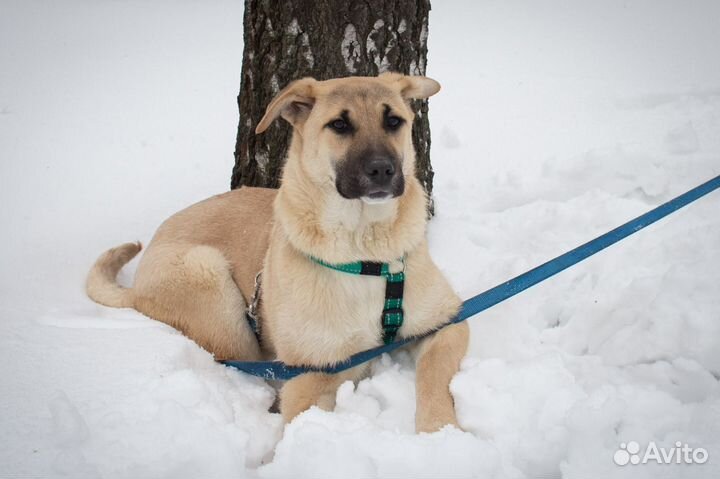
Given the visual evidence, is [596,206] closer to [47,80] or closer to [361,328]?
[361,328]

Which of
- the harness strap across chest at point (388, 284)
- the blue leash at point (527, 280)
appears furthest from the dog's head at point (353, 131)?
the blue leash at point (527, 280)

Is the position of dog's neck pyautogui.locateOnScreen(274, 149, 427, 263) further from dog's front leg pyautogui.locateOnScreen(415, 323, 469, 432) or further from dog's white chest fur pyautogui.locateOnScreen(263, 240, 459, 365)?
dog's front leg pyautogui.locateOnScreen(415, 323, 469, 432)

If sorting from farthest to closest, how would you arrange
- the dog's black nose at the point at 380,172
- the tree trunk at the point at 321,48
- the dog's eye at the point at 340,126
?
the tree trunk at the point at 321,48
the dog's eye at the point at 340,126
the dog's black nose at the point at 380,172

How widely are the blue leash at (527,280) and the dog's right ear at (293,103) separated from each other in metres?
1.20

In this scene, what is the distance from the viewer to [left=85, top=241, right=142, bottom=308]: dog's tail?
3336 mm

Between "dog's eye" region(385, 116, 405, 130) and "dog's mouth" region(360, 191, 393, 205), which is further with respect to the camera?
"dog's eye" region(385, 116, 405, 130)

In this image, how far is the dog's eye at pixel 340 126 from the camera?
9.12 feet

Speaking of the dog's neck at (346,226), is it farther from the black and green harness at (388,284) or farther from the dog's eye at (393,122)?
the dog's eye at (393,122)

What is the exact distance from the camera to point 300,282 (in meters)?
2.75

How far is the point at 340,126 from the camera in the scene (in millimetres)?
2785

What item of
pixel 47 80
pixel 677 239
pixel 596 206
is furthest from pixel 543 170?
pixel 47 80

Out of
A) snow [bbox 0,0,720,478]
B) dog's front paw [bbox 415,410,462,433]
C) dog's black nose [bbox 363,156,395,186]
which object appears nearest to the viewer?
snow [bbox 0,0,720,478]

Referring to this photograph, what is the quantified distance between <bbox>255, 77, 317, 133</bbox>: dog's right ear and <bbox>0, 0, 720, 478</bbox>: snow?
4.08 ft

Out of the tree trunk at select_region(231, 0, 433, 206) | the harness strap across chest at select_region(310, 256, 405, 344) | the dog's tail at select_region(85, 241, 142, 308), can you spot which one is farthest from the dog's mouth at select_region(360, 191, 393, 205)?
the dog's tail at select_region(85, 241, 142, 308)
